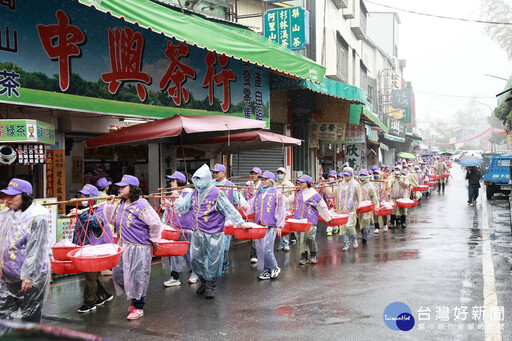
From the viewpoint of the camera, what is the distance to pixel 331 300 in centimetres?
722

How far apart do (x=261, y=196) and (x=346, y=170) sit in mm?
3782

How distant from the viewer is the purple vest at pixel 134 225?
6.60 m

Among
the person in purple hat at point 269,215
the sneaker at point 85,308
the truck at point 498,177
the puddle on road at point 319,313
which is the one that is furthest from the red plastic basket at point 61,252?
the truck at point 498,177

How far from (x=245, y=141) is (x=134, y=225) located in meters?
6.29

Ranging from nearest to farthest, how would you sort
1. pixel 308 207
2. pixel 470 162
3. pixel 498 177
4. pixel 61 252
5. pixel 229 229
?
pixel 61 252
pixel 229 229
pixel 308 207
pixel 470 162
pixel 498 177

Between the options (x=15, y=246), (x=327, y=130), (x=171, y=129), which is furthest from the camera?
(x=327, y=130)

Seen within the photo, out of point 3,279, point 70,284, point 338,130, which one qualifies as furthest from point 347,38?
point 3,279

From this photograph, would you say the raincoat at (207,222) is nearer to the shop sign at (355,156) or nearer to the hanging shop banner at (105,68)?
the hanging shop banner at (105,68)

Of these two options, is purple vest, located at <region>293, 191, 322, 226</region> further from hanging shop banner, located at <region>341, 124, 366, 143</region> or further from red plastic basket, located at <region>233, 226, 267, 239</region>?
hanging shop banner, located at <region>341, 124, 366, 143</region>

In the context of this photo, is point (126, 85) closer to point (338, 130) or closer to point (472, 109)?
point (338, 130)

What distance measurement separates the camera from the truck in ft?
79.6

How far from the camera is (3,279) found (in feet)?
16.7

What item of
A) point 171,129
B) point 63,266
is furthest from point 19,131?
point 63,266

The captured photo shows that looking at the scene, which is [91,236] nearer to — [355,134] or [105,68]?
[105,68]
